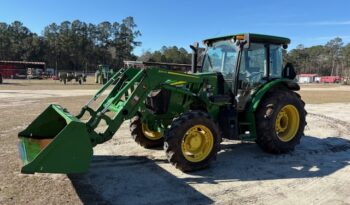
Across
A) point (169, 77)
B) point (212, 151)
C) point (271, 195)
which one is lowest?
point (271, 195)

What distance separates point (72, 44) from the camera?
11394cm

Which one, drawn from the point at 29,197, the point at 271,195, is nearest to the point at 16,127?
the point at 29,197

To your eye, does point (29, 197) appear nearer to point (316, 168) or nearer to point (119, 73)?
point (119, 73)

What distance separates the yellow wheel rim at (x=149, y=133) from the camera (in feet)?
26.8

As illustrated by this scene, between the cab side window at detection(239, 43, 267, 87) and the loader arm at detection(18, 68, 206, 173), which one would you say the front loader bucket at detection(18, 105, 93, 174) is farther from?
the cab side window at detection(239, 43, 267, 87)

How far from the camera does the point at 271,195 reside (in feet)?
18.1

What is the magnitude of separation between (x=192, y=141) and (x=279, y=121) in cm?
242

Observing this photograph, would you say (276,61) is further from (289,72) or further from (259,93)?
(259,93)

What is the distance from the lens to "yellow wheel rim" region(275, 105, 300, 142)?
26.4 feet

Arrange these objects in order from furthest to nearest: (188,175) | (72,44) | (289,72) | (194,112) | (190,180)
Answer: (72,44), (289,72), (194,112), (188,175), (190,180)

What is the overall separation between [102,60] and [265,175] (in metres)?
118

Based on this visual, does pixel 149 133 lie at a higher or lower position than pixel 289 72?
lower

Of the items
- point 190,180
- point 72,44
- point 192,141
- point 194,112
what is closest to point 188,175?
point 190,180

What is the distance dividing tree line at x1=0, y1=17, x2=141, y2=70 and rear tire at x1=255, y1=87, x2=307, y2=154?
105m
